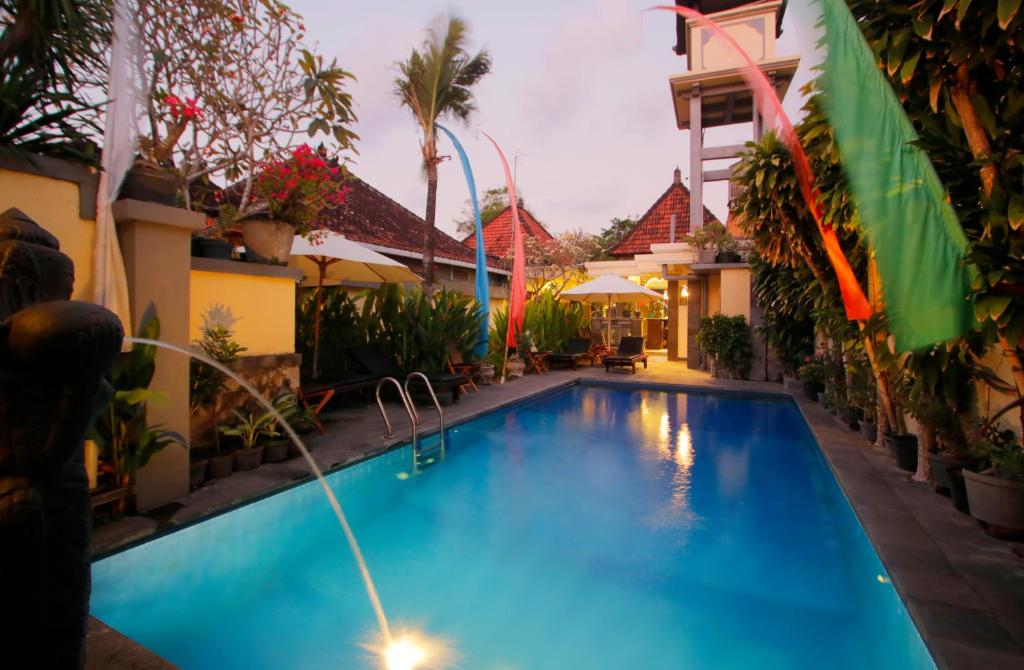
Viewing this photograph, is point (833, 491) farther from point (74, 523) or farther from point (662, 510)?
point (74, 523)

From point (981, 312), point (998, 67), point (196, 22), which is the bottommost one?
point (981, 312)

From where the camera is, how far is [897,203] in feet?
10.6

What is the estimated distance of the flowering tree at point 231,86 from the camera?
552cm

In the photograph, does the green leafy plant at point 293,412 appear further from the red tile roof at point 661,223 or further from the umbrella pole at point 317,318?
the red tile roof at point 661,223

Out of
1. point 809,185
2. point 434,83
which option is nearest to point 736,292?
point 809,185

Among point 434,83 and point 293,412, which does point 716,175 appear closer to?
point 434,83

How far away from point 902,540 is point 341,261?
7.59 m

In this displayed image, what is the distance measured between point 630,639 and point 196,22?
22.7 feet

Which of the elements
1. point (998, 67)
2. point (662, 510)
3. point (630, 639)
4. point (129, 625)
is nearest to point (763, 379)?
point (662, 510)

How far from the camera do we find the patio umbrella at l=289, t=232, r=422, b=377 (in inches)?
284

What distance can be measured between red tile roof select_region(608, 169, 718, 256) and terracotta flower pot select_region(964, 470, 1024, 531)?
19122 mm

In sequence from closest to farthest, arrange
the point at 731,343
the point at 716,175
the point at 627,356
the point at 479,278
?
1. the point at 479,278
2. the point at 731,343
3. the point at 627,356
4. the point at 716,175

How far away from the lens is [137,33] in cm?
438

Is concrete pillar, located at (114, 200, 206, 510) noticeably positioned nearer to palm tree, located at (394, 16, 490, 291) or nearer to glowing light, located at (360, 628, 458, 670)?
glowing light, located at (360, 628, 458, 670)
